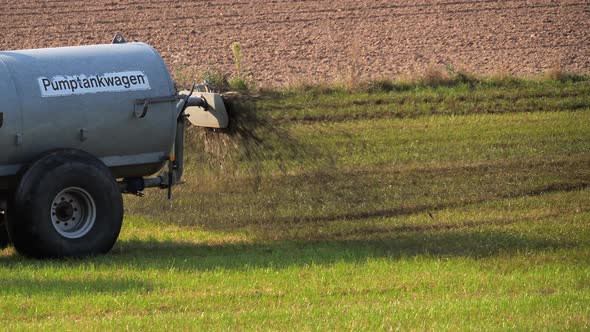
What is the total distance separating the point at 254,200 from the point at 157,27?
16.3 metres

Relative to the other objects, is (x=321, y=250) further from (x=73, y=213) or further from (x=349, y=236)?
(x=73, y=213)

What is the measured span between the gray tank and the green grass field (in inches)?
36.3

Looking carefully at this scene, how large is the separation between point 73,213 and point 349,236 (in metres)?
2.68

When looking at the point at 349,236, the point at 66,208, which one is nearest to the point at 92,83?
the point at 66,208

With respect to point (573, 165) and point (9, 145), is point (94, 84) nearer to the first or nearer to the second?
point (9, 145)

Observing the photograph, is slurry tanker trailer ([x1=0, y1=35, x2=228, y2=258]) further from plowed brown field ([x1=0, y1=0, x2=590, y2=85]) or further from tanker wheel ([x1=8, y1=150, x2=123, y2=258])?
plowed brown field ([x1=0, y1=0, x2=590, y2=85])

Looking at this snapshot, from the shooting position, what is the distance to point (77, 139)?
10.8 metres

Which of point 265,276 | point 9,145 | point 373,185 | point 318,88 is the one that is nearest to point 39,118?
point 9,145

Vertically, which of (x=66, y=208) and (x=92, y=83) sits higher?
(x=92, y=83)

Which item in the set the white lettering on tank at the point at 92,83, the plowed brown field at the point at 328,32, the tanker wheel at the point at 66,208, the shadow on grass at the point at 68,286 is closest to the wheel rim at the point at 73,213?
the tanker wheel at the point at 66,208

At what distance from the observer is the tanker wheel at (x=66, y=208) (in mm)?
10305

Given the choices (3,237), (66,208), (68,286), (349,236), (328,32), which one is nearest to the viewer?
(68,286)

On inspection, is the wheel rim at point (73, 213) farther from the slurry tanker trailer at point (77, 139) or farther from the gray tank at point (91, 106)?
the gray tank at point (91, 106)

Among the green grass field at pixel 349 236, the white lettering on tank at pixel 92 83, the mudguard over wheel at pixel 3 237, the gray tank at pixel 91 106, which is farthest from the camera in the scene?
the mudguard over wheel at pixel 3 237
